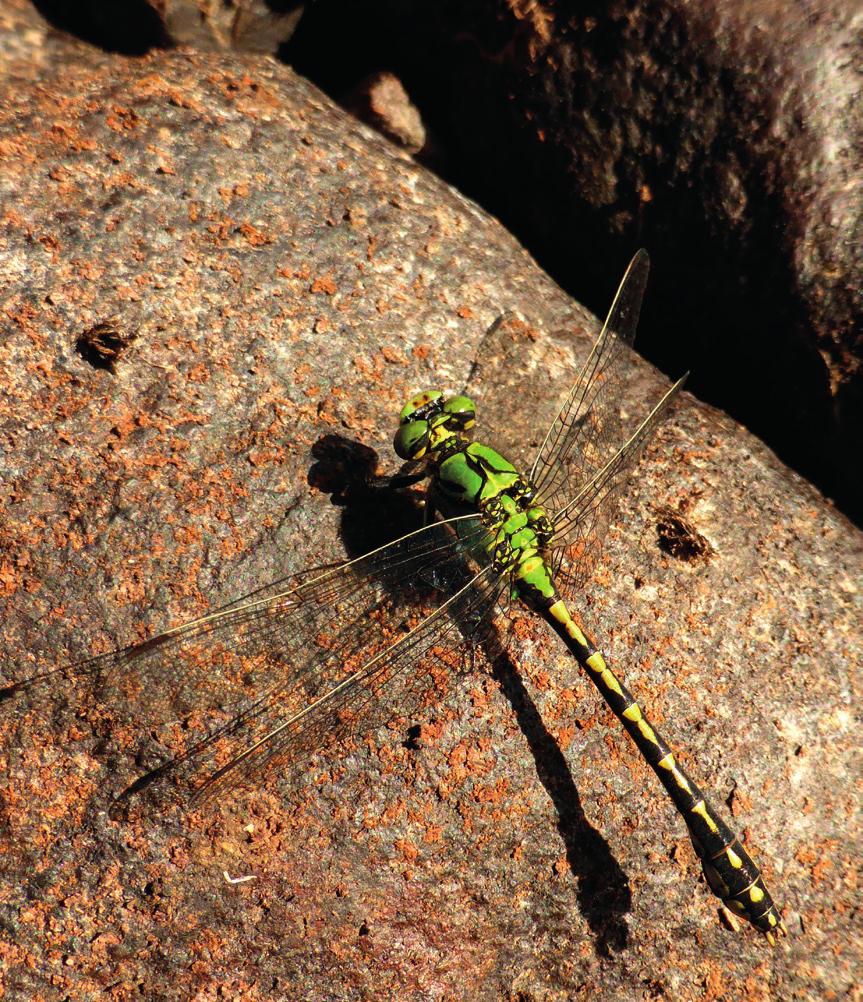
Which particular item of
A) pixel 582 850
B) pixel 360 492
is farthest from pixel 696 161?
pixel 582 850

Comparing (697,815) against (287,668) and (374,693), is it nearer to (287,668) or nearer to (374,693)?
(374,693)

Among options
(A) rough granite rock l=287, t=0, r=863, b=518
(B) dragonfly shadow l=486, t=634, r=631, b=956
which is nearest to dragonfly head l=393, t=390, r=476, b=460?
(B) dragonfly shadow l=486, t=634, r=631, b=956

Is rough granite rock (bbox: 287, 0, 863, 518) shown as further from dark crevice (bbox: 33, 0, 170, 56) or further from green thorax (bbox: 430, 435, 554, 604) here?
green thorax (bbox: 430, 435, 554, 604)

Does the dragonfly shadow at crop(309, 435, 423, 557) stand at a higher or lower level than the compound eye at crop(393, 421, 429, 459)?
lower

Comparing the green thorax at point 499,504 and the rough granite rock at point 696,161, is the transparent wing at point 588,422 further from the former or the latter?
the rough granite rock at point 696,161

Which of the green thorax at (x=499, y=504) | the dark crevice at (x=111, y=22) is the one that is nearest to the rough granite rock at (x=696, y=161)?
the dark crevice at (x=111, y=22)

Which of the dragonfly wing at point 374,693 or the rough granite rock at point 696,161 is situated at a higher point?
the rough granite rock at point 696,161

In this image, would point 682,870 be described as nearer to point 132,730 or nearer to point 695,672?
point 695,672
